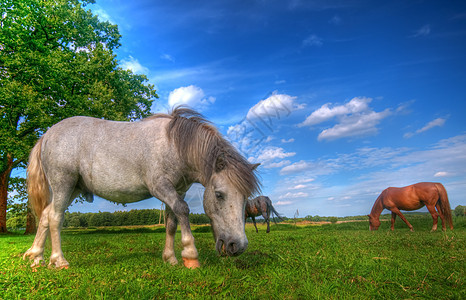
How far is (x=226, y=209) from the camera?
3701mm

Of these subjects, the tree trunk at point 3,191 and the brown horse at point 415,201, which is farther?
the tree trunk at point 3,191

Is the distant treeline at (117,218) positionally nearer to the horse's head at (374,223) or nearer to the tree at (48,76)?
the tree at (48,76)

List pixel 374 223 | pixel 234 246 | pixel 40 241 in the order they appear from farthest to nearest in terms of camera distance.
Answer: pixel 374 223 → pixel 40 241 → pixel 234 246

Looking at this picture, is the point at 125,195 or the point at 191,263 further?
the point at 125,195

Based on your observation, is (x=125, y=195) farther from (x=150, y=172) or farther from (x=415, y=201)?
(x=415, y=201)

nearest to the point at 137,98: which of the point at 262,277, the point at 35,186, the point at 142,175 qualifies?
the point at 35,186

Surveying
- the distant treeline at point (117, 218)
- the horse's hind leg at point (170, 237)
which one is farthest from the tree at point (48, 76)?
the horse's hind leg at point (170, 237)

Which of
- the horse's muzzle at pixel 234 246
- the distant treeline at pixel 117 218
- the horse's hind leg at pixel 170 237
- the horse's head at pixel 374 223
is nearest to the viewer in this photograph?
the horse's muzzle at pixel 234 246

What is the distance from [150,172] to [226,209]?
1.34 m

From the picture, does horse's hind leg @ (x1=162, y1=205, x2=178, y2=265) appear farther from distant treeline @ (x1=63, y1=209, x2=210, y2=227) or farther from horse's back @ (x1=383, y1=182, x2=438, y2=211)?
horse's back @ (x1=383, y1=182, x2=438, y2=211)

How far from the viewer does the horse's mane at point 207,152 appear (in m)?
3.78

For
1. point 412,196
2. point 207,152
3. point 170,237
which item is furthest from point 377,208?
point 207,152

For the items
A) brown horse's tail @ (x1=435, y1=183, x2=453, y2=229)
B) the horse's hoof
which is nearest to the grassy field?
the horse's hoof

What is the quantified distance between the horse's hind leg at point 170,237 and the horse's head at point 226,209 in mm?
955
